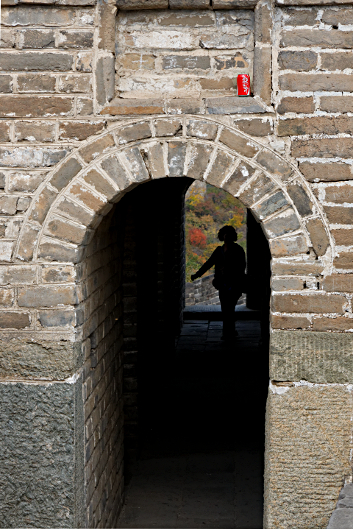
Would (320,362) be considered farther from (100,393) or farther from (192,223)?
(192,223)

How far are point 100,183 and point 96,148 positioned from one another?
A: 0.17m

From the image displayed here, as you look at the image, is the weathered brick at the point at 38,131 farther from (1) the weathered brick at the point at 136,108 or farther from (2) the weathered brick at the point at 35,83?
(1) the weathered brick at the point at 136,108

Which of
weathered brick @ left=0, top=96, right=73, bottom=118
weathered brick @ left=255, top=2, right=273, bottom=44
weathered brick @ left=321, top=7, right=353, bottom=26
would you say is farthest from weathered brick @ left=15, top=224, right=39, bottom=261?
weathered brick @ left=321, top=7, right=353, bottom=26

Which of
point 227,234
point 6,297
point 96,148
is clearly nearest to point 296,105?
point 96,148

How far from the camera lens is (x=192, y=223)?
24.5 meters

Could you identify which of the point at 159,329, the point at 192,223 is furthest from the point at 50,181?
the point at 192,223

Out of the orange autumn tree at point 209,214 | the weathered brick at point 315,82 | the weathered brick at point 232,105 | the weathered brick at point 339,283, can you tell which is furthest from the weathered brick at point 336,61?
the orange autumn tree at point 209,214

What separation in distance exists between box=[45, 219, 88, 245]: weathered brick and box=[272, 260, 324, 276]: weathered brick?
97cm

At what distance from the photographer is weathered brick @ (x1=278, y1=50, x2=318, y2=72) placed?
2.94 m

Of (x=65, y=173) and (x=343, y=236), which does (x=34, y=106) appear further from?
(x=343, y=236)

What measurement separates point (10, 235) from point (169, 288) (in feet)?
16.8

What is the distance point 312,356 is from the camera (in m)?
2.98

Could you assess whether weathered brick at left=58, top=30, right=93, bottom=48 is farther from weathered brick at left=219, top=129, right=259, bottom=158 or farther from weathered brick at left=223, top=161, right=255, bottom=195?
weathered brick at left=223, top=161, right=255, bottom=195

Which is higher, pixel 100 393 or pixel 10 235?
pixel 10 235
